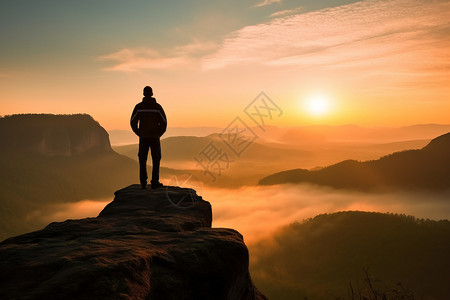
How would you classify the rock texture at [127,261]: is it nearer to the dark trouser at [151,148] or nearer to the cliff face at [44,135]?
the dark trouser at [151,148]

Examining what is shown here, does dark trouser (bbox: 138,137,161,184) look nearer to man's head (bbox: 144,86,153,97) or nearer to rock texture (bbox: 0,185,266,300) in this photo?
man's head (bbox: 144,86,153,97)

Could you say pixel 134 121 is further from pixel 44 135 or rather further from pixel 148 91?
pixel 44 135

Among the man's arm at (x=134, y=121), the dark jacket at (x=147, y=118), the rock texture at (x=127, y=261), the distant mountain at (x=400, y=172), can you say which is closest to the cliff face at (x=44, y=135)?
the distant mountain at (x=400, y=172)

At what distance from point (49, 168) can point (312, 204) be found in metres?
165

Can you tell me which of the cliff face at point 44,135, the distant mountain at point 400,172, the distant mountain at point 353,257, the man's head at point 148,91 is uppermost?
the man's head at point 148,91

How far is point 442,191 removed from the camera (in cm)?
16225

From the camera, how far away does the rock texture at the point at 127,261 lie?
3801 mm

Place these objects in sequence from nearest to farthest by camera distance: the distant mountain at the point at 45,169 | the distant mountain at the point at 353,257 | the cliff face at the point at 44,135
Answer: the distant mountain at the point at 353,257
the distant mountain at the point at 45,169
the cliff face at the point at 44,135

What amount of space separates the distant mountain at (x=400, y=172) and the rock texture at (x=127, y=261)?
19627 centimetres

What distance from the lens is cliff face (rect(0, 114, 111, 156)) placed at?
16950 cm

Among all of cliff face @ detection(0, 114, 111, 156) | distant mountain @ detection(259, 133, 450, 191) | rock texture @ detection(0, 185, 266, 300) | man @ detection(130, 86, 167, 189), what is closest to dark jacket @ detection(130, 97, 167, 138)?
man @ detection(130, 86, 167, 189)

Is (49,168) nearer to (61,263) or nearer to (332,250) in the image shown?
(332,250)

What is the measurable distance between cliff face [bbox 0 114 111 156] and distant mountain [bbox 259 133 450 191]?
159 meters

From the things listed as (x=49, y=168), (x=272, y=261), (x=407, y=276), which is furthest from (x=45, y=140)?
(x=407, y=276)
